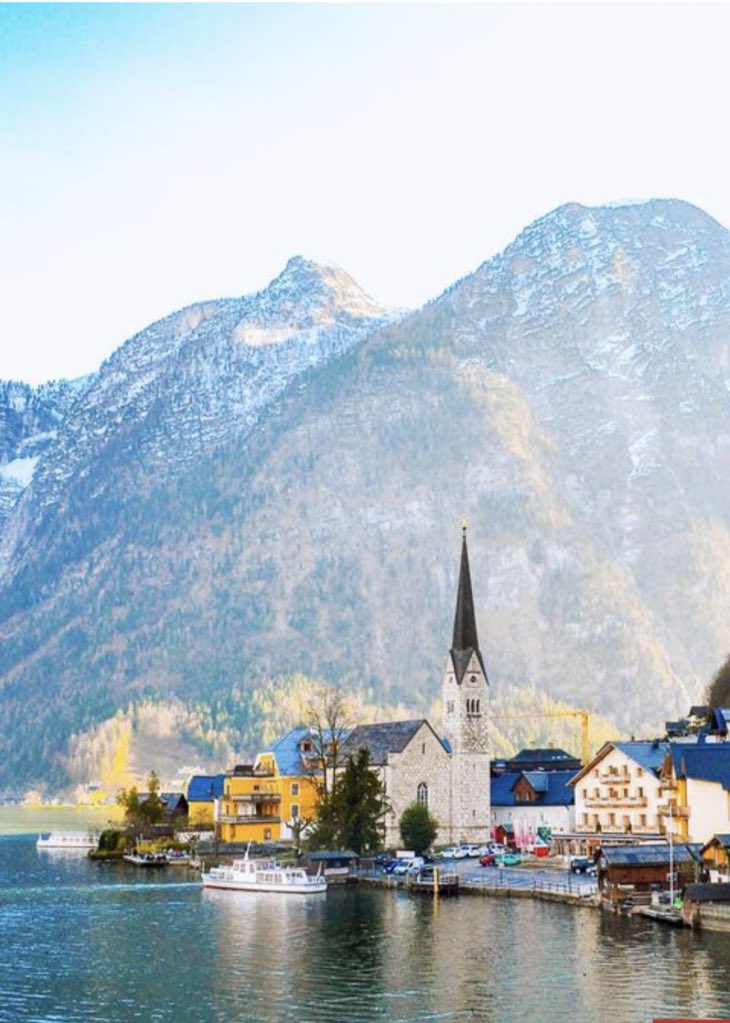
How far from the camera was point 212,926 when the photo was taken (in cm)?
8731

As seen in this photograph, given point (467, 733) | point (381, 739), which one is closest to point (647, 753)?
point (467, 733)

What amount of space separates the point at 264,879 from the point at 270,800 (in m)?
36.8

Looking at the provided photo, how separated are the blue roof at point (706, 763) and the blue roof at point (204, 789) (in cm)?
6372

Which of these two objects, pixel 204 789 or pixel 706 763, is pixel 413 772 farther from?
pixel 706 763

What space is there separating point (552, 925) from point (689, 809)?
21.0 meters

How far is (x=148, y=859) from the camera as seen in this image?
455ft

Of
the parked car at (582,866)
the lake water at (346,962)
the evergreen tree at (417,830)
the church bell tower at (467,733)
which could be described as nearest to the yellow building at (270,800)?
the church bell tower at (467,733)

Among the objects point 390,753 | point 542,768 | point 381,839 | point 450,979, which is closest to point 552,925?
point 450,979

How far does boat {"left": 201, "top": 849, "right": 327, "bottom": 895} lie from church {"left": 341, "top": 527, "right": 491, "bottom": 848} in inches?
823

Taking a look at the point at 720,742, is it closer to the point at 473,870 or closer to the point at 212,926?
the point at 473,870

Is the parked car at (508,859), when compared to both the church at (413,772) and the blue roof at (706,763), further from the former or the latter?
the blue roof at (706,763)

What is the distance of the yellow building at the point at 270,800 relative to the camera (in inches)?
5630

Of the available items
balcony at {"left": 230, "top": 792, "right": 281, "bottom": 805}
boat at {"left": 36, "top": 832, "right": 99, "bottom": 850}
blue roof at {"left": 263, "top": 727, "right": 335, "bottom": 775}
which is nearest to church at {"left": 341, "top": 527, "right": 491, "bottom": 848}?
blue roof at {"left": 263, "top": 727, "right": 335, "bottom": 775}

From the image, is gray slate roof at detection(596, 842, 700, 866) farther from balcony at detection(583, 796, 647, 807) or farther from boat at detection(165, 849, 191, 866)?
boat at detection(165, 849, 191, 866)
